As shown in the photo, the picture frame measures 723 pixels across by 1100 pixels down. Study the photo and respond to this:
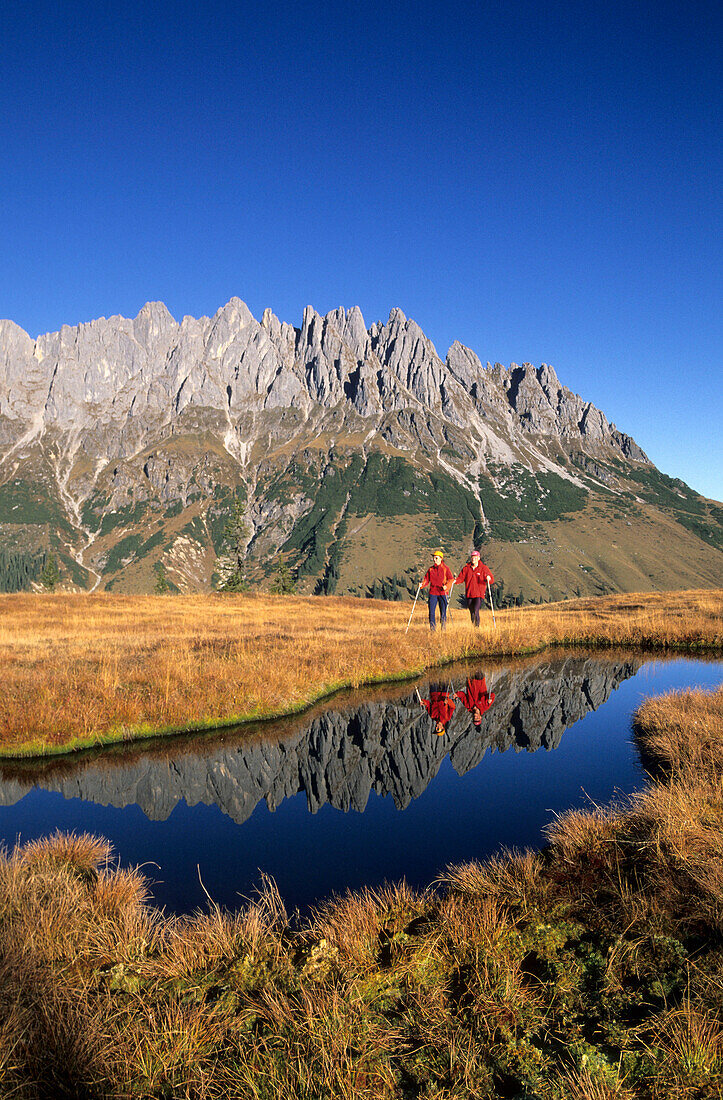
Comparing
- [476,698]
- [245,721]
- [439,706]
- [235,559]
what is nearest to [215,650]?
[245,721]

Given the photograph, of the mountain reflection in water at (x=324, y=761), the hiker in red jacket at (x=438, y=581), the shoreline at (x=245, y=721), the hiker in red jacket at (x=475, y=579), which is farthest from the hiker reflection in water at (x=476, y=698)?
the hiker in red jacket at (x=475, y=579)

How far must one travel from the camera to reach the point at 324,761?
14.3m

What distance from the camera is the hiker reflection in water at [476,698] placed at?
58.6 ft

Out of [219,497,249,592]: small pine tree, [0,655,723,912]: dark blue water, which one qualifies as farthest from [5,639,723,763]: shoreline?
[219,497,249,592]: small pine tree

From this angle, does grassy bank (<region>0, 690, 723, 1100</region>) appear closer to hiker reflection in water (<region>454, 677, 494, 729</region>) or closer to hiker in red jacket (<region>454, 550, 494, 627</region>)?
hiker reflection in water (<region>454, 677, 494, 729</region>)

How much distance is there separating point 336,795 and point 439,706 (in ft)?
23.5

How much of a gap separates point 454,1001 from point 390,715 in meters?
12.6

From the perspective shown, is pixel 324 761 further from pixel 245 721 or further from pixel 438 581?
pixel 438 581

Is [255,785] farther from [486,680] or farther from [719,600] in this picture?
[719,600]

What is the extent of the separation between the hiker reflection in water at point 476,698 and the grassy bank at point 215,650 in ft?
9.03

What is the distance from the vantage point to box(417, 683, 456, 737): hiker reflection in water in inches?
662

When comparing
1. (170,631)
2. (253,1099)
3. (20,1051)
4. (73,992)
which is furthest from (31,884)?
(170,631)

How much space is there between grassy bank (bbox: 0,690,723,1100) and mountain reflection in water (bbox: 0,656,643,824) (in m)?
4.21

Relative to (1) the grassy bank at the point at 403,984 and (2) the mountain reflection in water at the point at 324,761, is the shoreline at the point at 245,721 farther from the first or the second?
(1) the grassy bank at the point at 403,984
